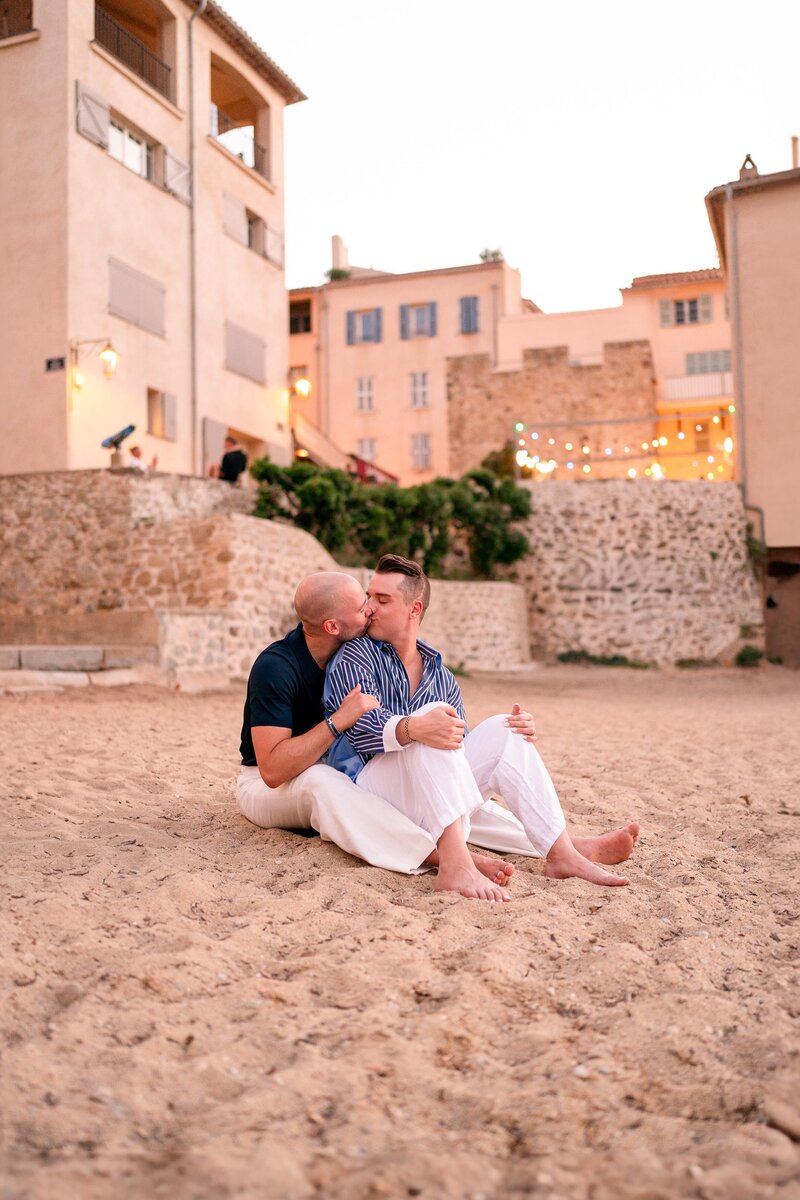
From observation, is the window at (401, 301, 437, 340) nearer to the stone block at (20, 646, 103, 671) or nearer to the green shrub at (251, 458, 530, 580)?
the green shrub at (251, 458, 530, 580)

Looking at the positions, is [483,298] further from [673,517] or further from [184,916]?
[184,916]

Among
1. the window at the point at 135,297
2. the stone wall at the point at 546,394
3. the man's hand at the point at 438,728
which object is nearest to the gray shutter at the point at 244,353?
the window at the point at 135,297

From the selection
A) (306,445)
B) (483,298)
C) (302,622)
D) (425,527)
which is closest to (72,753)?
(302,622)

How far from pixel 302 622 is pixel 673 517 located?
16.3m

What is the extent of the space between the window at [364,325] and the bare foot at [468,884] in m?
28.2

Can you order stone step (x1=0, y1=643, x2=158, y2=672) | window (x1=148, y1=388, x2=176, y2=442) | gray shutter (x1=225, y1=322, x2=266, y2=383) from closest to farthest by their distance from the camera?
stone step (x1=0, y1=643, x2=158, y2=672) < window (x1=148, y1=388, x2=176, y2=442) < gray shutter (x1=225, y1=322, x2=266, y2=383)

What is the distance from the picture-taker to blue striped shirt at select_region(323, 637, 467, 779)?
349 centimetres

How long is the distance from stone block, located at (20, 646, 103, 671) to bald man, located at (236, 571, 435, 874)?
7.54 meters

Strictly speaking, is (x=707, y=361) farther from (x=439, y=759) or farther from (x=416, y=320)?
(x=439, y=759)

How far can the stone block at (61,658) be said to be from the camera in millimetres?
10711

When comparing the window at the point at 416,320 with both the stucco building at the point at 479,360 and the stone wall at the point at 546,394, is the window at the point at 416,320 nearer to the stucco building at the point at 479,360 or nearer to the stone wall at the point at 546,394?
the stucco building at the point at 479,360

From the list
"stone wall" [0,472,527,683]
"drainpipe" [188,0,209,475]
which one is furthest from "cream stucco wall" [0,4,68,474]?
"drainpipe" [188,0,209,475]

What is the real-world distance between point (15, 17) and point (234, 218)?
5.00m

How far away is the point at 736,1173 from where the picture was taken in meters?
1.73
